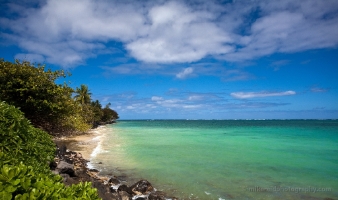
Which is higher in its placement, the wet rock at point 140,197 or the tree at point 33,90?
the tree at point 33,90

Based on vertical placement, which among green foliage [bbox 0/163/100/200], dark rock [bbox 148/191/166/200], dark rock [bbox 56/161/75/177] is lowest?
dark rock [bbox 148/191/166/200]

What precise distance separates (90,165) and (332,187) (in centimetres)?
1130

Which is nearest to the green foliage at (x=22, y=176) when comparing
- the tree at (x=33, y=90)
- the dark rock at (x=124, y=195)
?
the dark rock at (x=124, y=195)

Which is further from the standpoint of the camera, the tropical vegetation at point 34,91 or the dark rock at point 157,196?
the tropical vegetation at point 34,91

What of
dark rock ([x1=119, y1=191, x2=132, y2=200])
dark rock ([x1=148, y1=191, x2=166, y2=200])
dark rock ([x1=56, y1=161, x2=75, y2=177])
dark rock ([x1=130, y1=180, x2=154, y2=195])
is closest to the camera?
dark rock ([x1=119, y1=191, x2=132, y2=200])

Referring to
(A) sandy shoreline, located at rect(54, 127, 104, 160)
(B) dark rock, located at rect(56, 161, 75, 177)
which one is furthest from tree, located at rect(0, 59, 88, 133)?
(B) dark rock, located at rect(56, 161, 75, 177)

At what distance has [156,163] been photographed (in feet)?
42.2

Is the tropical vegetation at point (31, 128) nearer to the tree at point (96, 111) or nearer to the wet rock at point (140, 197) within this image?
the wet rock at point (140, 197)

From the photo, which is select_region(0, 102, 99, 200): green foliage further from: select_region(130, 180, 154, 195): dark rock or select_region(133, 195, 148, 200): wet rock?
select_region(130, 180, 154, 195): dark rock

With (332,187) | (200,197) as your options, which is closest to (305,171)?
(332,187)

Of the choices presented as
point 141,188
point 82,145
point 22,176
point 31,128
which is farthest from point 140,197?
point 82,145

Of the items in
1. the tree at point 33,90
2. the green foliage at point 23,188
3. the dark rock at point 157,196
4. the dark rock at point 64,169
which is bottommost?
the dark rock at point 157,196

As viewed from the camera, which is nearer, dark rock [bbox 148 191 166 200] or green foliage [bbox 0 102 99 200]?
green foliage [bbox 0 102 99 200]

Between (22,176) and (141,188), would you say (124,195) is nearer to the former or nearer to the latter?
(141,188)
